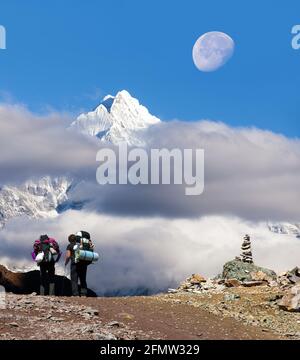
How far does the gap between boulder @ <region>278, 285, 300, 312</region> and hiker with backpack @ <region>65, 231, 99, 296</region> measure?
→ 34.2 ft

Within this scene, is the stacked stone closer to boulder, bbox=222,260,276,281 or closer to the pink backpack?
boulder, bbox=222,260,276,281

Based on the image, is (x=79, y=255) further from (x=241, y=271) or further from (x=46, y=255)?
(x=241, y=271)

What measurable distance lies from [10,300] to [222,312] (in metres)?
9.04

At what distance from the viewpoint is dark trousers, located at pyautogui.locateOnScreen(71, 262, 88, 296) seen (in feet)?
92.7

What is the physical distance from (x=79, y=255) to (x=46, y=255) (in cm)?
A: 138

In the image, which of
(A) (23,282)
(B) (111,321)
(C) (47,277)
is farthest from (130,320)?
(A) (23,282)

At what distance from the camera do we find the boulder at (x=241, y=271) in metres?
46.9

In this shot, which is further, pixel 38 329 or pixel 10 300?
pixel 10 300

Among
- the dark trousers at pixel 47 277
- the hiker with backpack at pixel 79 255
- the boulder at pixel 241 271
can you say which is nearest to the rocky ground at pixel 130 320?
the hiker with backpack at pixel 79 255

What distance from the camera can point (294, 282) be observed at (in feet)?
128

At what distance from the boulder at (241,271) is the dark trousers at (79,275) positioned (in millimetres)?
19601

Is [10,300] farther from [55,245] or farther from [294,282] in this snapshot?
[294,282]

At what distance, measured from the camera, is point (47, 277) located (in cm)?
2909
